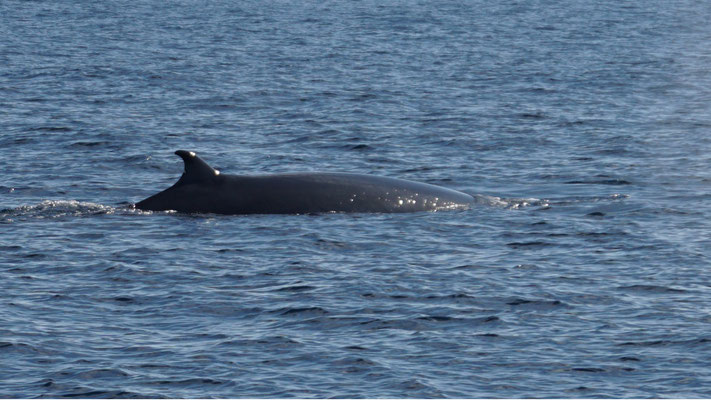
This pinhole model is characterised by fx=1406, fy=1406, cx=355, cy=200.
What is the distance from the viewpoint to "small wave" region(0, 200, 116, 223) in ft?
76.5

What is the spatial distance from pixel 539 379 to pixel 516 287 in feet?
12.6

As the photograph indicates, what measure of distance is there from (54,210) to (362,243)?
226 inches

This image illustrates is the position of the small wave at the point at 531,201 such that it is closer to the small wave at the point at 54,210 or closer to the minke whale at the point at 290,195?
the minke whale at the point at 290,195

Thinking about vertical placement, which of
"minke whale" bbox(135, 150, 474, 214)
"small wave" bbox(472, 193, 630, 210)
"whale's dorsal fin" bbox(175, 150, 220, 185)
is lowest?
"small wave" bbox(472, 193, 630, 210)

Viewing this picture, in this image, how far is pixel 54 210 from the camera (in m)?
23.7

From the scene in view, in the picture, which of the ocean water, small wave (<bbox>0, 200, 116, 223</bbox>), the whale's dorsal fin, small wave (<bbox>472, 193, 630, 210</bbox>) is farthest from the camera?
small wave (<bbox>472, 193, 630, 210</bbox>)

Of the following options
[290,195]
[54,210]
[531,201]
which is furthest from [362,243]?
[54,210]

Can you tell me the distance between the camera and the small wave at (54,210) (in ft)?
76.5

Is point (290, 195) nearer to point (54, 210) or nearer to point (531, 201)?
point (54, 210)

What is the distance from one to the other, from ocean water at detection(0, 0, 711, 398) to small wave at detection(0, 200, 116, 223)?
6 cm

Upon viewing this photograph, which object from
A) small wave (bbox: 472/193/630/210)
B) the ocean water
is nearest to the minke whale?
the ocean water

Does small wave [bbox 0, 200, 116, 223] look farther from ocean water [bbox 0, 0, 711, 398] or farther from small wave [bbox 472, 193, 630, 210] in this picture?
small wave [bbox 472, 193, 630, 210]

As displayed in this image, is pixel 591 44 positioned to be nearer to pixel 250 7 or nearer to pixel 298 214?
pixel 250 7

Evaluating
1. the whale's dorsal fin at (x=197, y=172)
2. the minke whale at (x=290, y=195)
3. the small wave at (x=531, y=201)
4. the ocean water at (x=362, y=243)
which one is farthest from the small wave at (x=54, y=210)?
the small wave at (x=531, y=201)
